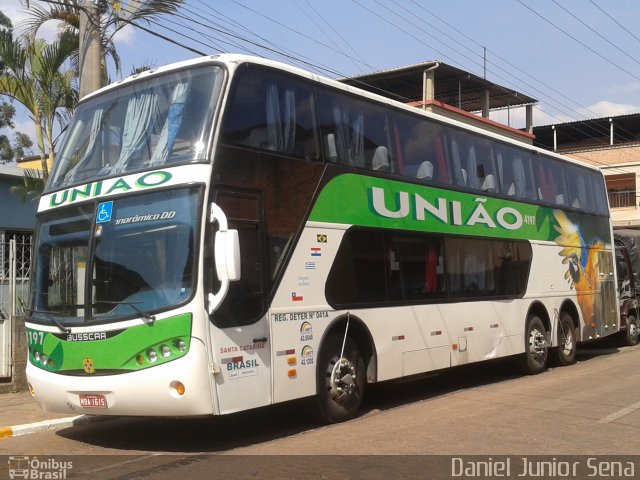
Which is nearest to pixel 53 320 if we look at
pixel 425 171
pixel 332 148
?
pixel 332 148

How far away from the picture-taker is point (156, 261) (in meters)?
7.34

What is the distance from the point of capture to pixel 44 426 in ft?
29.9

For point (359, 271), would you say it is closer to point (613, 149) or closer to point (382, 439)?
point (382, 439)

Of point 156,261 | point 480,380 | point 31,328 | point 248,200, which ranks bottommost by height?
point 480,380

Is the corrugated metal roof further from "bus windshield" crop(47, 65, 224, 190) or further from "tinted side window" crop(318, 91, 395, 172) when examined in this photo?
"bus windshield" crop(47, 65, 224, 190)

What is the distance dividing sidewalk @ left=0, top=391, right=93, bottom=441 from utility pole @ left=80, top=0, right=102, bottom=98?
492 cm

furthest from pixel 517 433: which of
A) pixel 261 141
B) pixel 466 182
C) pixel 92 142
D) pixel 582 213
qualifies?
pixel 582 213

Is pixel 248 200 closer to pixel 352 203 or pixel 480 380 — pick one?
pixel 352 203

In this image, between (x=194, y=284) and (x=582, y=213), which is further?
(x=582, y=213)

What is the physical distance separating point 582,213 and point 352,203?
28.7 feet

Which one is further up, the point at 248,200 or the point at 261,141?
the point at 261,141

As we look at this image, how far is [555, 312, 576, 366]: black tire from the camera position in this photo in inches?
590

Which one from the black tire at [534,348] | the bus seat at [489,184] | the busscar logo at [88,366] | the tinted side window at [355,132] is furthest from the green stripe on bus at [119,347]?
the black tire at [534,348]

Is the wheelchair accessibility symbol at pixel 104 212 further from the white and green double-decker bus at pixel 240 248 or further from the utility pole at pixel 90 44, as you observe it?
the utility pole at pixel 90 44
